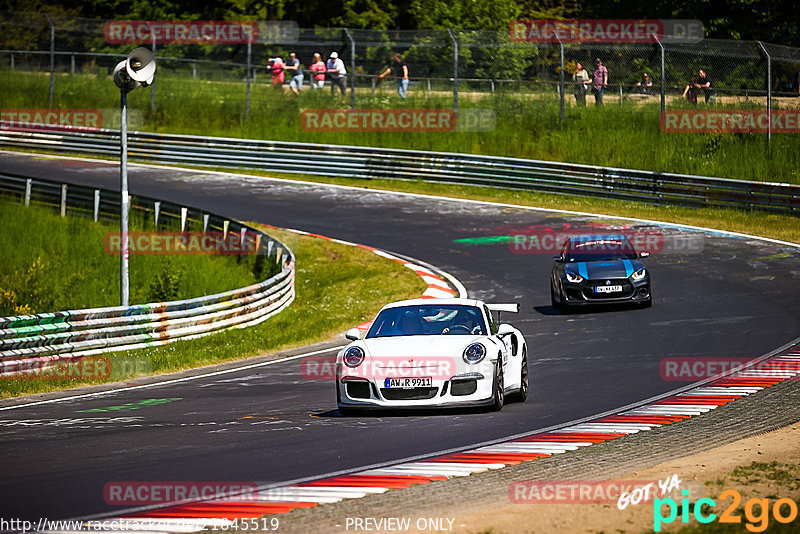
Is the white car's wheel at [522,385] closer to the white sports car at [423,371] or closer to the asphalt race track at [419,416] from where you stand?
the asphalt race track at [419,416]

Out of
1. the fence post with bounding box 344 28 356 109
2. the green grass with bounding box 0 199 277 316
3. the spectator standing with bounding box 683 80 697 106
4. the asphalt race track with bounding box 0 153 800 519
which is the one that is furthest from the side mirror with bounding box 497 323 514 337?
the fence post with bounding box 344 28 356 109

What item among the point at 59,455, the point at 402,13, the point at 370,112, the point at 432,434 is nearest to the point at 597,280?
the point at 432,434

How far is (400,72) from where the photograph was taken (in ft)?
121

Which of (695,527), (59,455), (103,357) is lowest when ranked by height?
(103,357)

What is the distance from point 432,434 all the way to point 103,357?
8.43 metres

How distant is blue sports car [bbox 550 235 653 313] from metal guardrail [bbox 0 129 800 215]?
1009 cm

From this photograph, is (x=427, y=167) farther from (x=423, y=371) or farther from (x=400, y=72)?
(x=423, y=371)

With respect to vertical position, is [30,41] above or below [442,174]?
above

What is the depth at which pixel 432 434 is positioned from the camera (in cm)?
1042

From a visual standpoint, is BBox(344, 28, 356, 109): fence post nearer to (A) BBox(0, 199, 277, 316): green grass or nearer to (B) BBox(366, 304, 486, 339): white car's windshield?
(A) BBox(0, 199, 277, 316): green grass

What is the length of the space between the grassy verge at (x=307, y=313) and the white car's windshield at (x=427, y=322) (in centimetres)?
531

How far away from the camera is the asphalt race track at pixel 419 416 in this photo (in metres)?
9.19

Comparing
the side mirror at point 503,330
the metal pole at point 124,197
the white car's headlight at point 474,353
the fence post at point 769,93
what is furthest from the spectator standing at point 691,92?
the white car's headlight at point 474,353

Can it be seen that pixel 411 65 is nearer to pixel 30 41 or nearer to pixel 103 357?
pixel 30 41
